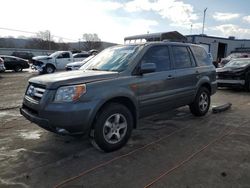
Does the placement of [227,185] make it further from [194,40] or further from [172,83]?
[194,40]

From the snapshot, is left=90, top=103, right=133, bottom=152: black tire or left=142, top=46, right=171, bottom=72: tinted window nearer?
left=90, top=103, right=133, bottom=152: black tire

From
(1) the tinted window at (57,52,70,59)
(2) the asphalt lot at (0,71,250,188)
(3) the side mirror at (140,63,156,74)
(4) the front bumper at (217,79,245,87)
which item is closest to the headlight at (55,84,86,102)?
(2) the asphalt lot at (0,71,250,188)

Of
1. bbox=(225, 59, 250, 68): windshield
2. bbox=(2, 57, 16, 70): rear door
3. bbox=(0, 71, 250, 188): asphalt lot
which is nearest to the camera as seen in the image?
bbox=(0, 71, 250, 188): asphalt lot

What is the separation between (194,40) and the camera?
34.6 metres

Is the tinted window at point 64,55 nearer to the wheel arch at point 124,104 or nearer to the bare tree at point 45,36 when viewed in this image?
the wheel arch at point 124,104

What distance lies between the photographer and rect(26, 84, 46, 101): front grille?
4258 millimetres

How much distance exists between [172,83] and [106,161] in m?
2.35

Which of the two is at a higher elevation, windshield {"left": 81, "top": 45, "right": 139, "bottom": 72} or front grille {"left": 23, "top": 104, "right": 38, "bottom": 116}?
windshield {"left": 81, "top": 45, "right": 139, "bottom": 72}

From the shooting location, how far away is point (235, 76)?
11.5m

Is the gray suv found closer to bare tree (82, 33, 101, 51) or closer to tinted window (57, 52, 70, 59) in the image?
tinted window (57, 52, 70, 59)

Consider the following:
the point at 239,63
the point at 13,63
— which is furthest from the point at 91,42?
the point at 239,63

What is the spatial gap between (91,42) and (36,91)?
7676cm

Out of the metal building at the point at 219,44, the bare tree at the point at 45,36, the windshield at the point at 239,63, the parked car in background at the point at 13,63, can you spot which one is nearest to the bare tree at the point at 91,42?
the bare tree at the point at 45,36

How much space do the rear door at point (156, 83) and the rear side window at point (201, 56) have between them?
1.31 m
